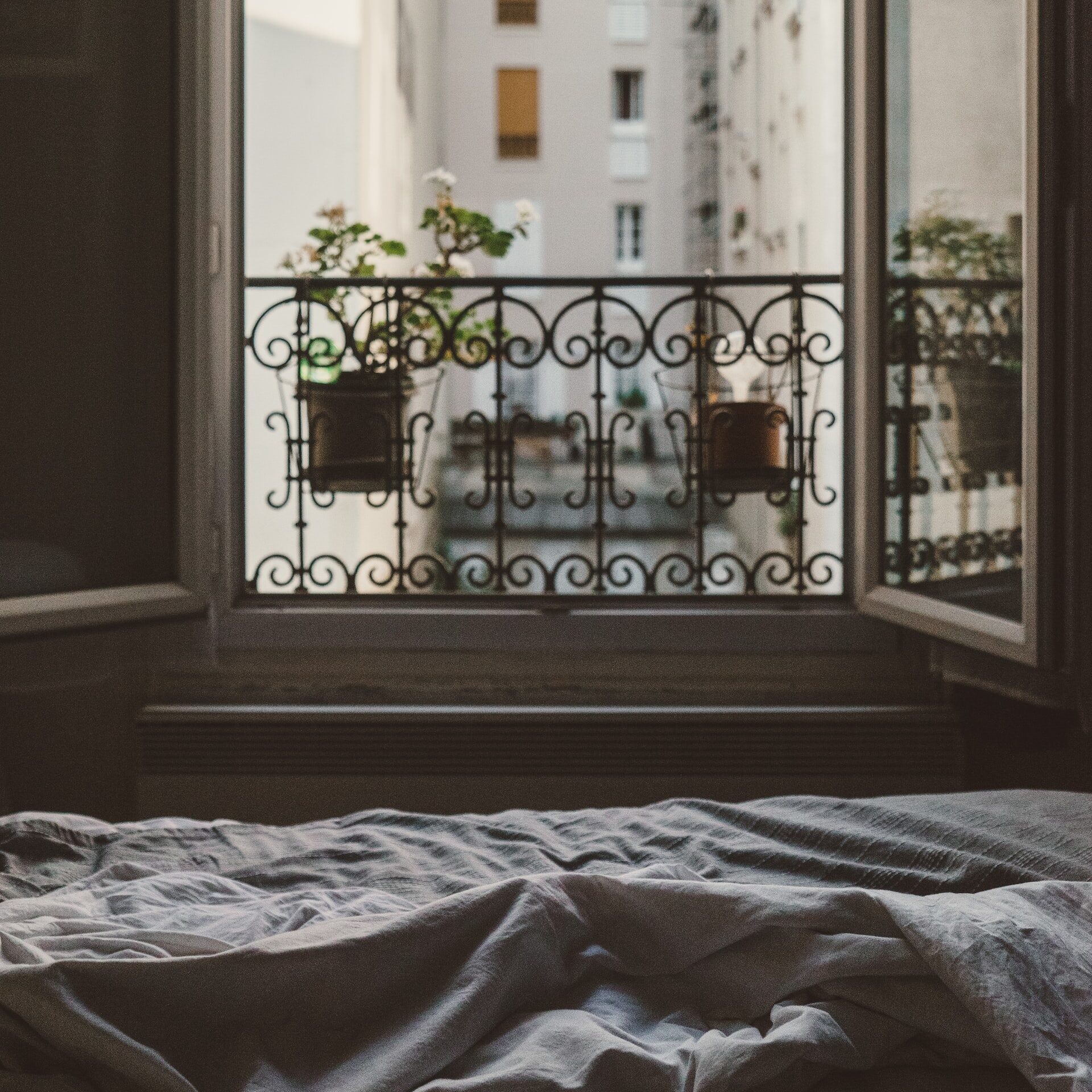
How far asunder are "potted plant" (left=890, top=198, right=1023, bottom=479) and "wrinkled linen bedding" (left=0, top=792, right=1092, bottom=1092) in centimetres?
133

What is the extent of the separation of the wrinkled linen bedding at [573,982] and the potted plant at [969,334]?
4.35 ft

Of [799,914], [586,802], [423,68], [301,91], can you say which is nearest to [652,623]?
[586,802]

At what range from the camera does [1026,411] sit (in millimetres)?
2373

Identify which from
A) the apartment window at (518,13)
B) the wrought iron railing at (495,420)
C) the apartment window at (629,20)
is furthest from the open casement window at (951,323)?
the apartment window at (629,20)

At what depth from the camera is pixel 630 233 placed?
25.6 metres

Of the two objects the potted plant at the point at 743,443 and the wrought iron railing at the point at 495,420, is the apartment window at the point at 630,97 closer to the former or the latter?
the wrought iron railing at the point at 495,420

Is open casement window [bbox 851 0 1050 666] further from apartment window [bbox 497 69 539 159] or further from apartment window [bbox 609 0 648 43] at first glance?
apartment window [bbox 609 0 648 43]

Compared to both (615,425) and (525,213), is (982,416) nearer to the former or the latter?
(615,425)

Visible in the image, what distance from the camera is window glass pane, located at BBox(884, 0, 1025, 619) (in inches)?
100

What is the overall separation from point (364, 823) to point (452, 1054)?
2.51ft

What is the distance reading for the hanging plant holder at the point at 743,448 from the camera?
3.62 m

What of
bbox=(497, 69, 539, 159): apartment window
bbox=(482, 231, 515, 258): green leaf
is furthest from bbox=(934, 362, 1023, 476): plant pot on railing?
bbox=(497, 69, 539, 159): apartment window

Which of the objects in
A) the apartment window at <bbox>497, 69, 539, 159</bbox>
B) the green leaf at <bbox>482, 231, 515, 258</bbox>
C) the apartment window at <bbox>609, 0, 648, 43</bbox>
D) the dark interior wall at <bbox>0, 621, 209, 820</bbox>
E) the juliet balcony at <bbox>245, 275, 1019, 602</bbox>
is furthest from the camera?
the apartment window at <bbox>609, 0, 648, 43</bbox>

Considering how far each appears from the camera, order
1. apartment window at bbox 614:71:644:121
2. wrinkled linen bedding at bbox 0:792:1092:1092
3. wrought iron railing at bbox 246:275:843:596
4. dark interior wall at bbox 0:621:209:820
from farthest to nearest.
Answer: apartment window at bbox 614:71:644:121
wrought iron railing at bbox 246:275:843:596
dark interior wall at bbox 0:621:209:820
wrinkled linen bedding at bbox 0:792:1092:1092
